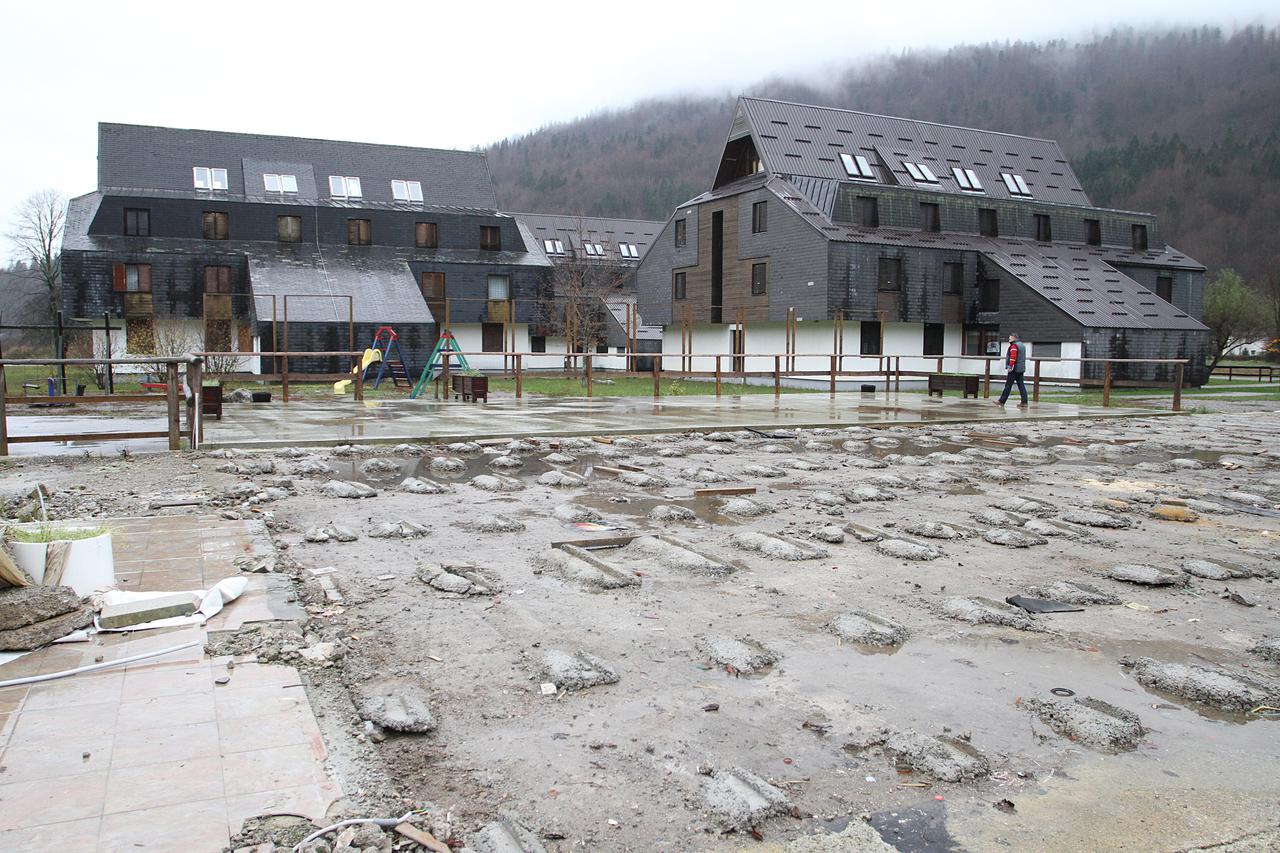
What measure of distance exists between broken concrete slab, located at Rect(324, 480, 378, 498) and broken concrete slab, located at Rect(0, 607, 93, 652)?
4.26 meters

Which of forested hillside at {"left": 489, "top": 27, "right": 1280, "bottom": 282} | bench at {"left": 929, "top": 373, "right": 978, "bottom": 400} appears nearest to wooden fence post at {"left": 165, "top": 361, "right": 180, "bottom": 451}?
bench at {"left": 929, "top": 373, "right": 978, "bottom": 400}

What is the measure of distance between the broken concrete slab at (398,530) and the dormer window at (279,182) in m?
46.2

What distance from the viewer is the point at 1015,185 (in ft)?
148

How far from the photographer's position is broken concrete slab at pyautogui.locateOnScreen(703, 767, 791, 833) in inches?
111

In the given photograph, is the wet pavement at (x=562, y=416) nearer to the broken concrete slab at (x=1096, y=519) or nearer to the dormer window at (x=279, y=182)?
the broken concrete slab at (x=1096, y=519)

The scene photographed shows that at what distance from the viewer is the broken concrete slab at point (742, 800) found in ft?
9.29

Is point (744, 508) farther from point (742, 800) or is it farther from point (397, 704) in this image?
point (742, 800)

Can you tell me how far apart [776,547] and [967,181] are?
41797 mm

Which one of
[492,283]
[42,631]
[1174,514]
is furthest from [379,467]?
[492,283]

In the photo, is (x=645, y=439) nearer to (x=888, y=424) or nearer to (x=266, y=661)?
(x=888, y=424)

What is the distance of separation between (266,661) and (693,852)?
7.04ft

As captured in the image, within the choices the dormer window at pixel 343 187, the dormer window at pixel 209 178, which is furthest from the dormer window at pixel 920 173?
the dormer window at pixel 209 178

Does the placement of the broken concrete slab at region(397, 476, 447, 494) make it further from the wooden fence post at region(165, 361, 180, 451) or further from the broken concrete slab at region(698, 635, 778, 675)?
the broken concrete slab at region(698, 635, 778, 675)

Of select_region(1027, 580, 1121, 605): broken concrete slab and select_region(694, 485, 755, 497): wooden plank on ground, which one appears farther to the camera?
select_region(694, 485, 755, 497): wooden plank on ground
